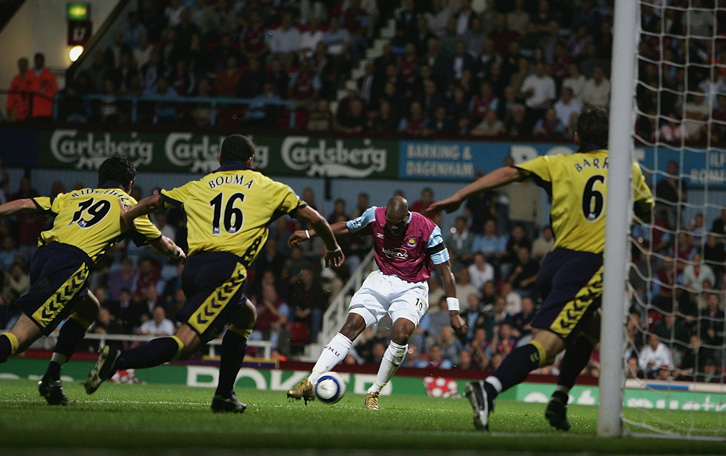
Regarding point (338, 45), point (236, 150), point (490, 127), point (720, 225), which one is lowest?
point (236, 150)

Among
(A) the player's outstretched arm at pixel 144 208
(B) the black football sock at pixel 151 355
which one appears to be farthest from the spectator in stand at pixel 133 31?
Answer: (B) the black football sock at pixel 151 355

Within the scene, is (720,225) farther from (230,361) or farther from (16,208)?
(16,208)

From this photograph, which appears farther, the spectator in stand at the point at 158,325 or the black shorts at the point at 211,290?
the spectator in stand at the point at 158,325

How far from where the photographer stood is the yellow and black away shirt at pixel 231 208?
6.90m

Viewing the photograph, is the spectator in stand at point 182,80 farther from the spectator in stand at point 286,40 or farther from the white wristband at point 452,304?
the white wristband at point 452,304

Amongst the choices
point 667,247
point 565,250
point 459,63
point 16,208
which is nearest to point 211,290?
point 16,208

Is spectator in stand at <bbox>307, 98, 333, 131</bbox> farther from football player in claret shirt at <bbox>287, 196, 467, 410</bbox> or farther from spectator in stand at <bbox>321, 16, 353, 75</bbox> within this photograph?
football player in claret shirt at <bbox>287, 196, 467, 410</bbox>

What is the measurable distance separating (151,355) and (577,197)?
307 cm

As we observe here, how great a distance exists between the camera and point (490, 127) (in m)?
19.1

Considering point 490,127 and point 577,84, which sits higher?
point 577,84

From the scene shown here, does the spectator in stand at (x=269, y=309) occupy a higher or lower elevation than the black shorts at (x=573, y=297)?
lower

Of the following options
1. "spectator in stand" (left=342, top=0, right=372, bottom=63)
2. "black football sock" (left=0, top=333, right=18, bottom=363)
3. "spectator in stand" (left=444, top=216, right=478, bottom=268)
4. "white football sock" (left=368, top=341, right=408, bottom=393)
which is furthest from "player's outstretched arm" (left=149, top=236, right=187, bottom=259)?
"spectator in stand" (left=342, top=0, right=372, bottom=63)

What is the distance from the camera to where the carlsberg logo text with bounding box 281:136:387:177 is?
64.2 feet

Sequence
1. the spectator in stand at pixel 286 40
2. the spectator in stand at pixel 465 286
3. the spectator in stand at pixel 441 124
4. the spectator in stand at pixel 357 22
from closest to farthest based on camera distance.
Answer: the spectator in stand at pixel 465 286, the spectator in stand at pixel 441 124, the spectator in stand at pixel 286 40, the spectator in stand at pixel 357 22
